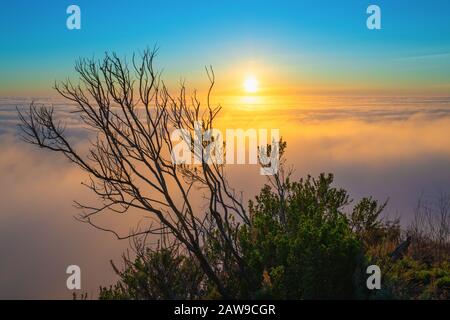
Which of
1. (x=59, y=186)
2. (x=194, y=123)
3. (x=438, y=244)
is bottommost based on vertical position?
(x=59, y=186)

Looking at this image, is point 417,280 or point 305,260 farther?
point 417,280

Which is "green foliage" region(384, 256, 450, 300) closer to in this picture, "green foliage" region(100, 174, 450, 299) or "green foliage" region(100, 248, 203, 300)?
"green foliage" region(100, 174, 450, 299)

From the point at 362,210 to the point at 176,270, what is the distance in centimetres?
528

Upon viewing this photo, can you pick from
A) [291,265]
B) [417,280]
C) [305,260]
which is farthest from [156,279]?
[417,280]

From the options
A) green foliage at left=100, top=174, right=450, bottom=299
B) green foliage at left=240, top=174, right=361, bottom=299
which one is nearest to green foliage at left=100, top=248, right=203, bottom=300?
green foliage at left=100, top=174, right=450, bottom=299

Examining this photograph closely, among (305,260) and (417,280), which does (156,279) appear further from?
(417,280)

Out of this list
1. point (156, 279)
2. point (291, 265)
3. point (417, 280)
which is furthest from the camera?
point (417, 280)

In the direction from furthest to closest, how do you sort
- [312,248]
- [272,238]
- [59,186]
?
[59,186] → [272,238] → [312,248]

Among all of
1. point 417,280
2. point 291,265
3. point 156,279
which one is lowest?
point 417,280

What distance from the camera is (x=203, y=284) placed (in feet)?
32.0

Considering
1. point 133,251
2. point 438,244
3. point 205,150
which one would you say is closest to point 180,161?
point 205,150

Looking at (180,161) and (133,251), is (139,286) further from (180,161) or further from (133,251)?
(180,161)

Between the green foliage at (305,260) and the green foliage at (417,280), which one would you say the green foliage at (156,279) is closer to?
the green foliage at (305,260)

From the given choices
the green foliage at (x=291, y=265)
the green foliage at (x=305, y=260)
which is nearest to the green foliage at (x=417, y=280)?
the green foliage at (x=291, y=265)
